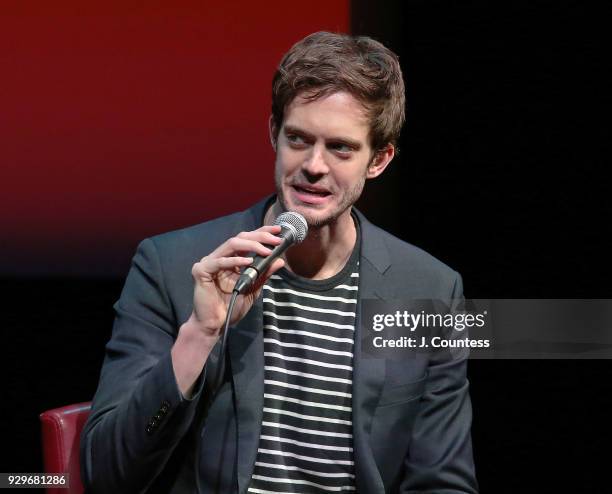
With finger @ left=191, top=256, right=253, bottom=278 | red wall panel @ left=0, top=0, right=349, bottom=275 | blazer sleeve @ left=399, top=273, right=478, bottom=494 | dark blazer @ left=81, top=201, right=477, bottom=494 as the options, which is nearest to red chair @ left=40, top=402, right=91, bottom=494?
dark blazer @ left=81, top=201, right=477, bottom=494

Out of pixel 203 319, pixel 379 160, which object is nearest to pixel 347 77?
pixel 379 160

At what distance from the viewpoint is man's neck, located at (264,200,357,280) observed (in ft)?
6.50

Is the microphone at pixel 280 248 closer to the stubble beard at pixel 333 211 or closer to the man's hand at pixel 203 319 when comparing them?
the man's hand at pixel 203 319

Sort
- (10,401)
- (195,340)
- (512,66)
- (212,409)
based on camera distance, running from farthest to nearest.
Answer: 1. (512,66)
2. (10,401)
3. (212,409)
4. (195,340)

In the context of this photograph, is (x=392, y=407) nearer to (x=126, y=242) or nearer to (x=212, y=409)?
(x=212, y=409)

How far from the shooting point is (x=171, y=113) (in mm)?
2754

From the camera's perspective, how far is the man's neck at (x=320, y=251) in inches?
78.0

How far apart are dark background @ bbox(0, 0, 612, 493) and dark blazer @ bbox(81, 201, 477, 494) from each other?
0.91m

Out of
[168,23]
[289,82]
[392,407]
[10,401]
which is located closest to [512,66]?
[168,23]

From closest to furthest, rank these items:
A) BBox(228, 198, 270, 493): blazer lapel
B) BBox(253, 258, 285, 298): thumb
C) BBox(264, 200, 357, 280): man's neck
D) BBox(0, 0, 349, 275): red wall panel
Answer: BBox(253, 258, 285, 298): thumb → BBox(228, 198, 270, 493): blazer lapel → BBox(264, 200, 357, 280): man's neck → BBox(0, 0, 349, 275): red wall panel

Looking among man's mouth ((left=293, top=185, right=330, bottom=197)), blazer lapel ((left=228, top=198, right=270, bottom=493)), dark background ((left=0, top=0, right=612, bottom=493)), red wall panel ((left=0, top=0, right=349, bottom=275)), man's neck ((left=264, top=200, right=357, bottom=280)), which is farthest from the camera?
dark background ((left=0, top=0, right=612, bottom=493))

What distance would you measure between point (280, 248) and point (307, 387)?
42cm

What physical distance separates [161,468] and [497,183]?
1691 mm

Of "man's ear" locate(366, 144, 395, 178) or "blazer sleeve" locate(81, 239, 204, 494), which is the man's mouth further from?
"blazer sleeve" locate(81, 239, 204, 494)
